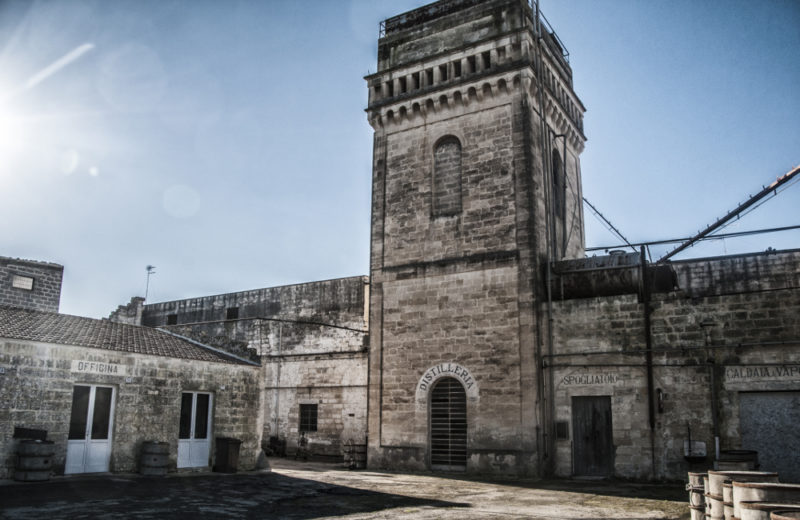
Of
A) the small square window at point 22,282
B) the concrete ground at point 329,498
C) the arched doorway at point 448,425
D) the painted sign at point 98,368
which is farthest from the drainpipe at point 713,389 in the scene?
the small square window at point 22,282

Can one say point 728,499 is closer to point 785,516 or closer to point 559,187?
point 785,516

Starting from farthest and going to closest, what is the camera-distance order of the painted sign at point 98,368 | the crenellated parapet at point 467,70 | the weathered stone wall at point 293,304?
the weathered stone wall at point 293,304 → the crenellated parapet at point 467,70 → the painted sign at point 98,368

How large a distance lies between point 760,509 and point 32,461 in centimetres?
1305

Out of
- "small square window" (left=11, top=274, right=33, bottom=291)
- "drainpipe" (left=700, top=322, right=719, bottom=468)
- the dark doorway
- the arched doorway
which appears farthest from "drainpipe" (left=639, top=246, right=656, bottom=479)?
"small square window" (left=11, top=274, right=33, bottom=291)

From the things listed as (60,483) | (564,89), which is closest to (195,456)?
(60,483)

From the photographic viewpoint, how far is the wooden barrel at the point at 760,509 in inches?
215

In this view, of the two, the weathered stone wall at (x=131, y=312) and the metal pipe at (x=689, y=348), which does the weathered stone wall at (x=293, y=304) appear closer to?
the weathered stone wall at (x=131, y=312)

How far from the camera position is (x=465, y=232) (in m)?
19.8

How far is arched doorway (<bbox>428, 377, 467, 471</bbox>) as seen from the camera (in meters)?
18.6

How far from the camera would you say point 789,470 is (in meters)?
14.9

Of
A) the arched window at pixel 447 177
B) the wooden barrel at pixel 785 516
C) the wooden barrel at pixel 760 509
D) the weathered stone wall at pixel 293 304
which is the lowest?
the wooden barrel at pixel 760 509

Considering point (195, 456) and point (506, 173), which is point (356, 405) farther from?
point (506, 173)

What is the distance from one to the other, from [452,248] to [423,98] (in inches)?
201

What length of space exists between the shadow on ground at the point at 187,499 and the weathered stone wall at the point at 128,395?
1.17m
